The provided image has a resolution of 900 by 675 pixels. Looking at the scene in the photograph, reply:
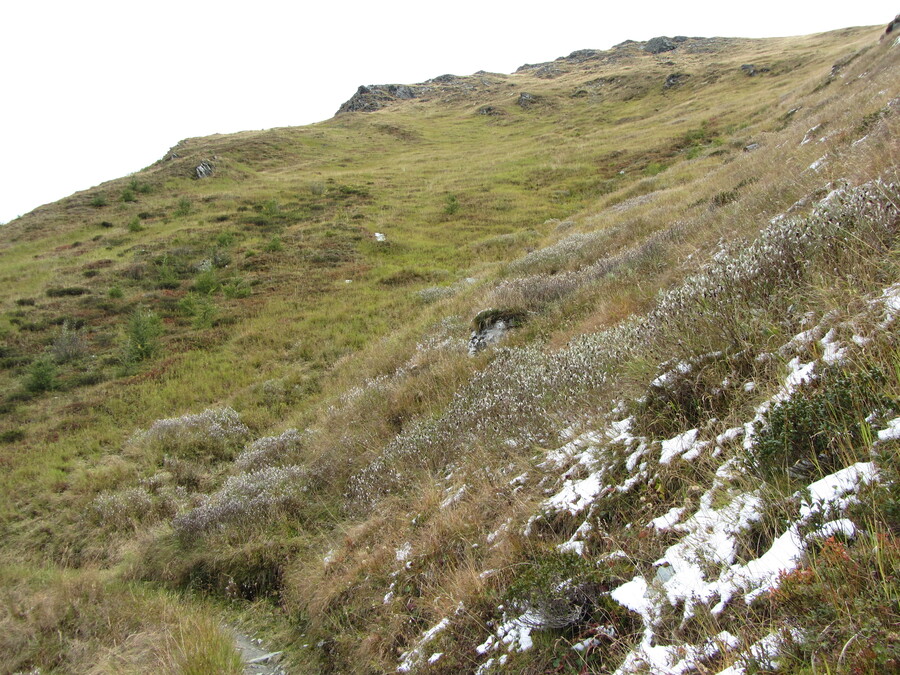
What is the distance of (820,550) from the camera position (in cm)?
176

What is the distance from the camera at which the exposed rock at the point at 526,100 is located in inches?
3031

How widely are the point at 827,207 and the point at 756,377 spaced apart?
7.55 feet

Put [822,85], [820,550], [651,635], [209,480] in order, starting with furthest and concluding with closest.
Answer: [822,85] → [209,480] → [651,635] → [820,550]

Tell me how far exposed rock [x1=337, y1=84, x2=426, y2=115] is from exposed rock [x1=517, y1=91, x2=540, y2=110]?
1464 inches

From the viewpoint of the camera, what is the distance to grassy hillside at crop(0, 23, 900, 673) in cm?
201

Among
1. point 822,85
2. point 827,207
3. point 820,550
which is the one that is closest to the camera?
point 820,550

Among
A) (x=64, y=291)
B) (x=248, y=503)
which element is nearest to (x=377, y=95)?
(x=64, y=291)

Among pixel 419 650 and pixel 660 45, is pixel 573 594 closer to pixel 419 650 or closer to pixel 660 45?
pixel 419 650

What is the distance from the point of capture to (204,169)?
139 feet

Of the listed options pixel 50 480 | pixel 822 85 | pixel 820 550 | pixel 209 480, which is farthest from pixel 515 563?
pixel 822 85

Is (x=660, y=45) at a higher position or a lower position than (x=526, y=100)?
higher

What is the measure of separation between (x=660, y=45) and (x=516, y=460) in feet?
467

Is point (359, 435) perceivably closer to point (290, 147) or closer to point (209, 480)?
point (209, 480)

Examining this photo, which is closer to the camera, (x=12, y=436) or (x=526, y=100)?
(x=12, y=436)
